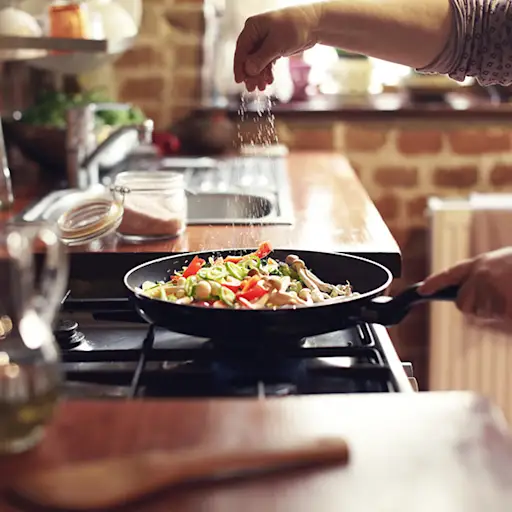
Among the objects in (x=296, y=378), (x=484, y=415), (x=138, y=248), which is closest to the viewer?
(x=484, y=415)

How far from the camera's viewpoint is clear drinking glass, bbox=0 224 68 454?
0.77 m

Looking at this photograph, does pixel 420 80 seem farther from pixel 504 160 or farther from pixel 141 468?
pixel 141 468

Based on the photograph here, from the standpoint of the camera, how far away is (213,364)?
1163 millimetres

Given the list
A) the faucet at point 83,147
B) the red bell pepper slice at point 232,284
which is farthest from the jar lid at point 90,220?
the faucet at point 83,147

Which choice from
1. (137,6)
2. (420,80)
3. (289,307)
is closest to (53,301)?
(289,307)

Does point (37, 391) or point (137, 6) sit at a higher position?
point (137, 6)

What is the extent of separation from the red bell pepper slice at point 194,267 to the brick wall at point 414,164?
5.72ft

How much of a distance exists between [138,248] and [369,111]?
4.93 feet

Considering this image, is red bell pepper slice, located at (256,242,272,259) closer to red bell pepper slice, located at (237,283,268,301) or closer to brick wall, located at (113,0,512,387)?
red bell pepper slice, located at (237,283,268,301)

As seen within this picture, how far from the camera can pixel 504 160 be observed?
3.05 metres

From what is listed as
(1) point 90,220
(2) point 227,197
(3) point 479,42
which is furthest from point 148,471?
(2) point 227,197

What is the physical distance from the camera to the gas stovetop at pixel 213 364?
3.56 ft

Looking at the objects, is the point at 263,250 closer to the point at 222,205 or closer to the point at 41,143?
the point at 222,205

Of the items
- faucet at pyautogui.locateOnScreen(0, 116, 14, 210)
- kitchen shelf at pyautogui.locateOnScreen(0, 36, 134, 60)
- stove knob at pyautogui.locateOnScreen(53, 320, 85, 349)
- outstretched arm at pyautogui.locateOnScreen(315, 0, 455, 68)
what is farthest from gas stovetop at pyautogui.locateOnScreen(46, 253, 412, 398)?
kitchen shelf at pyautogui.locateOnScreen(0, 36, 134, 60)
